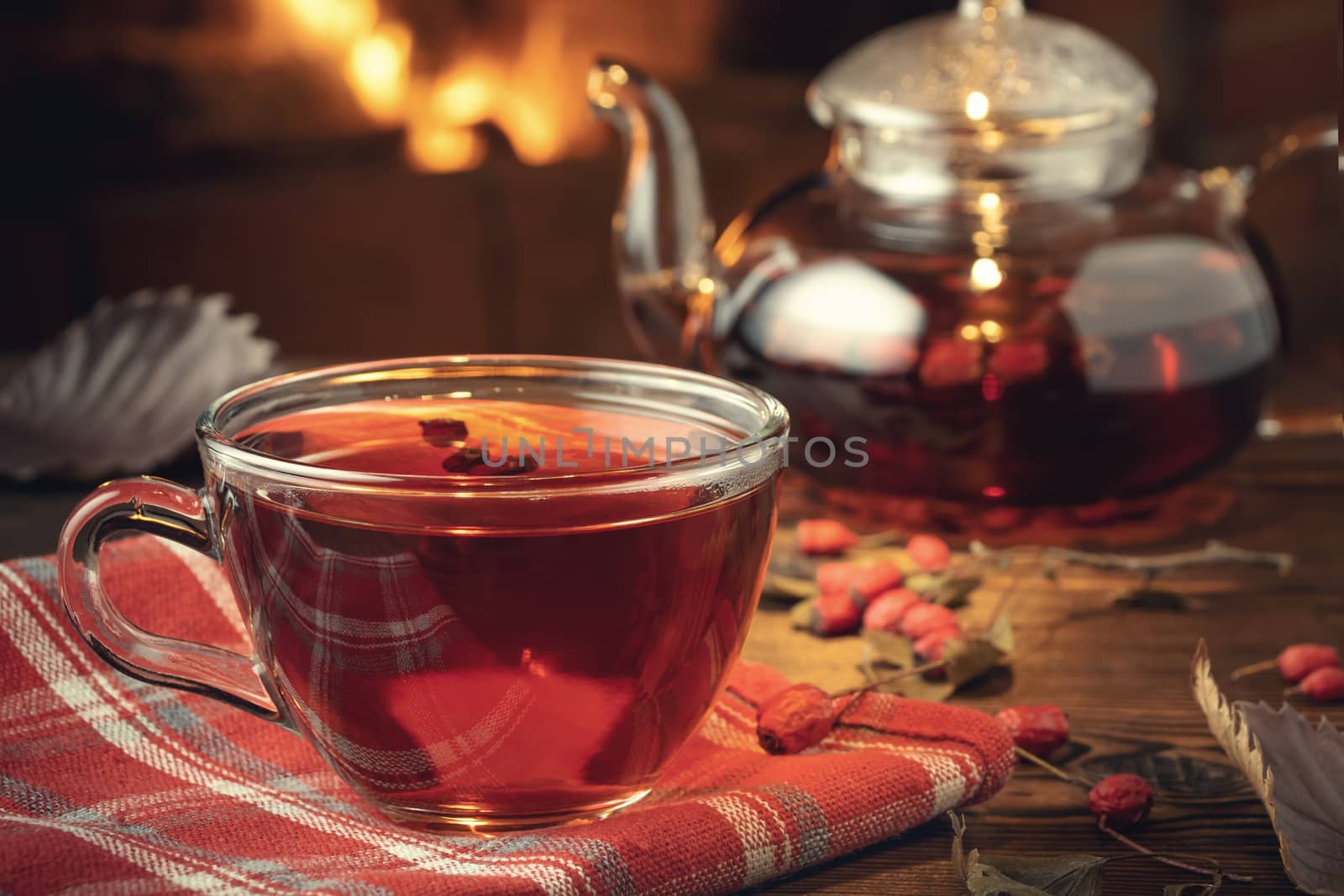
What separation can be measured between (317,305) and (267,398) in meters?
1.44

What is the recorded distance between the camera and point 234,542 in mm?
492

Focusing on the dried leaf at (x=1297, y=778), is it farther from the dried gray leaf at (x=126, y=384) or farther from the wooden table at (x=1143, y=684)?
the dried gray leaf at (x=126, y=384)

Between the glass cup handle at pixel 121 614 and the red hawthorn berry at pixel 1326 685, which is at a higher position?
→ the glass cup handle at pixel 121 614

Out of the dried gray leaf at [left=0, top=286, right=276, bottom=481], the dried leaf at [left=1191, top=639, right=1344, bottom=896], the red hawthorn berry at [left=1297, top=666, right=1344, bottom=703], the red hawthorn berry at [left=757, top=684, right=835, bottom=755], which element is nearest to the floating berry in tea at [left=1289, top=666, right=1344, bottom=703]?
the red hawthorn berry at [left=1297, top=666, right=1344, bottom=703]

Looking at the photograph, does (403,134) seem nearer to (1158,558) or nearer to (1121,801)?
(1158,558)

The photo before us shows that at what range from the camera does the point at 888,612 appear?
69cm

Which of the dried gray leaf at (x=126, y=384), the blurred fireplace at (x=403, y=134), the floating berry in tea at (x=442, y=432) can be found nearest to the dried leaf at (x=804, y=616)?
the floating berry in tea at (x=442, y=432)

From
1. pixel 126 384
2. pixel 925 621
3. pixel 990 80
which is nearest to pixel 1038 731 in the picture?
pixel 925 621

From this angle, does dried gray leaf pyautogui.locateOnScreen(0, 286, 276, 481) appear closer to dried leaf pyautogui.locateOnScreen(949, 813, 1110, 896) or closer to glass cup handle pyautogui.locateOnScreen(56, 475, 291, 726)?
glass cup handle pyautogui.locateOnScreen(56, 475, 291, 726)

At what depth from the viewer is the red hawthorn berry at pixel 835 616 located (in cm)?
69

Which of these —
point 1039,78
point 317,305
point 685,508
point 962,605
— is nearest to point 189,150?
point 317,305

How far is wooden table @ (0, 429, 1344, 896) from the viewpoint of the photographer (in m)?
0.48

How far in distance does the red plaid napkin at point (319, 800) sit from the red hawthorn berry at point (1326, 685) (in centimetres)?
16

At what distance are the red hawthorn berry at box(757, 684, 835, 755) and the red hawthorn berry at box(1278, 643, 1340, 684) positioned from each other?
206 mm
